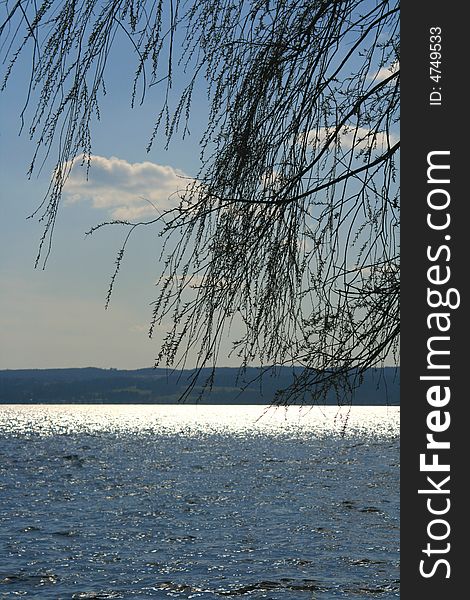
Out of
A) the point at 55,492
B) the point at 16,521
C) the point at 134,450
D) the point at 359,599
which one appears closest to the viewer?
the point at 359,599

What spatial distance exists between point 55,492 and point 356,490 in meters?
21.3

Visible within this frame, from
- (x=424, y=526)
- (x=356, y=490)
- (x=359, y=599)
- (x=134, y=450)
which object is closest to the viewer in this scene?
(x=424, y=526)

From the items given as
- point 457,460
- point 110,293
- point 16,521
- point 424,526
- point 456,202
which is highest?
point 456,202

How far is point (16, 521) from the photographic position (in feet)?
142

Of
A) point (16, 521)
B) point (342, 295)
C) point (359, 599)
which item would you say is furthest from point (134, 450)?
point (342, 295)

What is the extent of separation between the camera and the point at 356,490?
64.1m

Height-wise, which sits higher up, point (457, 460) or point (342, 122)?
point (342, 122)

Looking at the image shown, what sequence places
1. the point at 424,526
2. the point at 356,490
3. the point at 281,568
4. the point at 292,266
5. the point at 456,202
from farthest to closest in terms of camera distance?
the point at 356,490 < the point at 281,568 < the point at 292,266 < the point at 424,526 < the point at 456,202

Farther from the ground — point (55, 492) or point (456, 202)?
point (456, 202)

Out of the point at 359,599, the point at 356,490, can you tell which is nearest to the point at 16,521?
the point at 359,599

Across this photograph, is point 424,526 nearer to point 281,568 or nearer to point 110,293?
point 110,293

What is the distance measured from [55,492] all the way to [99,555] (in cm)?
2738

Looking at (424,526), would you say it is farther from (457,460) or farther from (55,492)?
(55,492)

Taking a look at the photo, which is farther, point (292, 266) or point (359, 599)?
point (359, 599)
